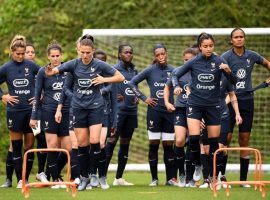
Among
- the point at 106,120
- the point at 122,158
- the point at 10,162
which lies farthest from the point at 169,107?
the point at 10,162

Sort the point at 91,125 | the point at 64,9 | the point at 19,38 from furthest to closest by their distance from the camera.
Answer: the point at 64,9 < the point at 19,38 < the point at 91,125

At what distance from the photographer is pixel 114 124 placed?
17.7m

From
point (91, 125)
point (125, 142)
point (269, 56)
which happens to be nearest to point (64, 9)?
point (269, 56)

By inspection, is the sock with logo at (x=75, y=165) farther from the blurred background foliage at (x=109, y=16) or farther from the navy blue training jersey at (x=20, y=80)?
the blurred background foliage at (x=109, y=16)

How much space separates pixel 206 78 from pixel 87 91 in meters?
1.76

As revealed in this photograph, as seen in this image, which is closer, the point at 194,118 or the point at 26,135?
the point at 194,118

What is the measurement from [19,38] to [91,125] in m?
2.05

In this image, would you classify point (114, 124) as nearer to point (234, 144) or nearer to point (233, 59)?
point (233, 59)

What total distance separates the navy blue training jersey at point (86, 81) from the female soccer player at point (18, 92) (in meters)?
1.28

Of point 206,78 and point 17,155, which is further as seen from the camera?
point 17,155

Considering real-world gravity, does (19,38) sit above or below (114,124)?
above

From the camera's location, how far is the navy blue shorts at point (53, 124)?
17.4 meters

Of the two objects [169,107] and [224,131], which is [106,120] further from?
[224,131]

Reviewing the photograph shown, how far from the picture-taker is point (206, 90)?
651 inches
